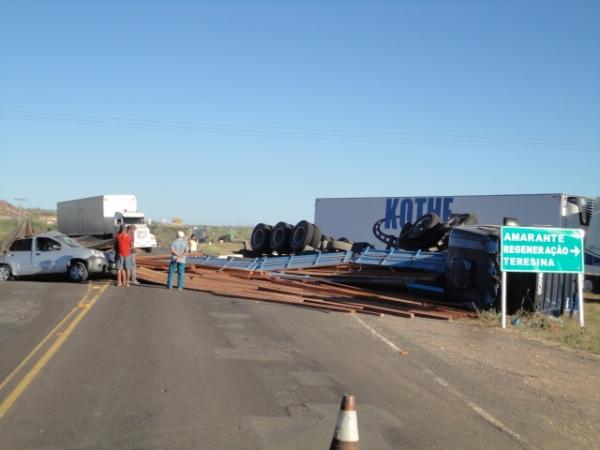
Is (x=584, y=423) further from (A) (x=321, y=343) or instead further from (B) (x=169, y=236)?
(B) (x=169, y=236)

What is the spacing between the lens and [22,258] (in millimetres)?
22203

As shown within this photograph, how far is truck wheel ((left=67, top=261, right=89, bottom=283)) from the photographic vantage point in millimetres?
21359

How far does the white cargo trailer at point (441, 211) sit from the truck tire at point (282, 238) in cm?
586

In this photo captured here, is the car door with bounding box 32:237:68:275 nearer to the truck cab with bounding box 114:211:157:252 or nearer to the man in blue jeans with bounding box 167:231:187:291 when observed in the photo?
the man in blue jeans with bounding box 167:231:187:291

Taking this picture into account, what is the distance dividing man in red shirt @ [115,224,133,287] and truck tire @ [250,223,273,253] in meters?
7.46

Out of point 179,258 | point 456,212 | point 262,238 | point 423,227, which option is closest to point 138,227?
point 262,238

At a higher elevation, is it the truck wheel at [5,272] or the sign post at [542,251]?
the sign post at [542,251]

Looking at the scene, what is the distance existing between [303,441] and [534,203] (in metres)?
19.2

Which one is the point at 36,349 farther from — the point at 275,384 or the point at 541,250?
the point at 541,250

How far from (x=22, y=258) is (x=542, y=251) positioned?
671 inches

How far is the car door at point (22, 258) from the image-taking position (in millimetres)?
22116

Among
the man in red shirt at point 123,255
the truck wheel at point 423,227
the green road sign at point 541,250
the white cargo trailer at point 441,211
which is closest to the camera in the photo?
the green road sign at point 541,250

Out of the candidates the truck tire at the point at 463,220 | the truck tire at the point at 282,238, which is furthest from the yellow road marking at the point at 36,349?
the truck tire at the point at 463,220

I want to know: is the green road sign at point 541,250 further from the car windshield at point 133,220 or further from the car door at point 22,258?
the car windshield at point 133,220
